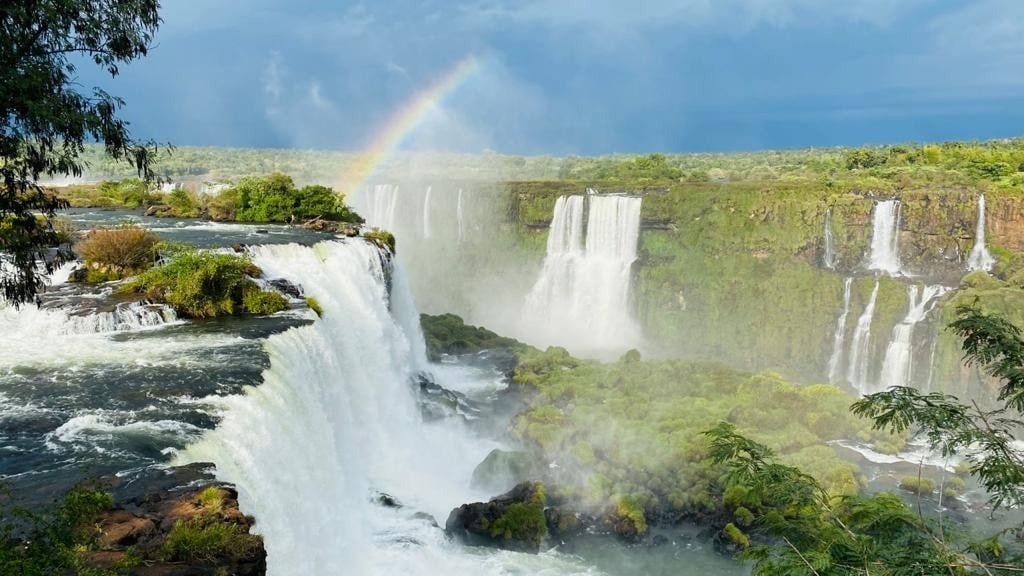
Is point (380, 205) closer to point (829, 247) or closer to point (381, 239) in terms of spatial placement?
point (381, 239)

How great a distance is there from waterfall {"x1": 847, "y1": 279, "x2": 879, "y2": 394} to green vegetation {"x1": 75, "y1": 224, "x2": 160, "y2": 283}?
28.1 meters

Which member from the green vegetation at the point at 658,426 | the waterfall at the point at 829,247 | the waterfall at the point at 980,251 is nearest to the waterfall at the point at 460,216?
the green vegetation at the point at 658,426

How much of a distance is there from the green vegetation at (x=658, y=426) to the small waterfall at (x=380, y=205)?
20524mm

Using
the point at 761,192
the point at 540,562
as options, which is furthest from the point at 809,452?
the point at 761,192

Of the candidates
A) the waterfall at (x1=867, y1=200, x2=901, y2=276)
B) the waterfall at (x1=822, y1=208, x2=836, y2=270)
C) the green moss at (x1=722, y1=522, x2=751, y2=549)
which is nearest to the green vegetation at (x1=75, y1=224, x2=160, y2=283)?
the green moss at (x1=722, y1=522, x2=751, y2=549)

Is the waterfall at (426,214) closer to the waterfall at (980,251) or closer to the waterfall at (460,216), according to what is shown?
the waterfall at (460,216)

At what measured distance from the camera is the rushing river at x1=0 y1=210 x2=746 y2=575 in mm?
9219

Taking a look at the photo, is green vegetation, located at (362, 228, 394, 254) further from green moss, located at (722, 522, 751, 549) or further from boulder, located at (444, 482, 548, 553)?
green moss, located at (722, 522, 751, 549)

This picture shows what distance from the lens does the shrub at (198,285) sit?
49.9ft

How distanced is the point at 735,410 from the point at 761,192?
1755 centimetres

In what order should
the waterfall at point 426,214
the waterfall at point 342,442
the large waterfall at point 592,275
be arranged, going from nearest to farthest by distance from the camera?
the waterfall at point 342,442, the large waterfall at point 592,275, the waterfall at point 426,214

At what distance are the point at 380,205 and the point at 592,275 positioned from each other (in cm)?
1499

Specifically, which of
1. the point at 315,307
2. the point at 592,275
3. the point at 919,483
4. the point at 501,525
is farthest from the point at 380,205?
the point at 919,483

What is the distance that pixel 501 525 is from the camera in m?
14.4
